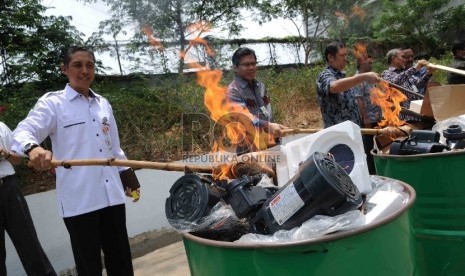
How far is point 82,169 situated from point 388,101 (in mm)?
2868

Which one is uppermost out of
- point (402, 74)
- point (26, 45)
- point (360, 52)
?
point (26, 45)

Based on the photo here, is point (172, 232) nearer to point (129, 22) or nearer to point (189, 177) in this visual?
point (189, 177)

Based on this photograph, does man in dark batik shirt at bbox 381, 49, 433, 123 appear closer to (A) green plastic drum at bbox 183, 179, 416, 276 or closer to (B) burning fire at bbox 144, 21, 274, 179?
(B) burning fire at bbox 144, 21, 274, 179

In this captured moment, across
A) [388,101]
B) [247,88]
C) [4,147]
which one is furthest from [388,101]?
[4,147]

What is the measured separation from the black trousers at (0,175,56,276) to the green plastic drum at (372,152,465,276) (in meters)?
2.70

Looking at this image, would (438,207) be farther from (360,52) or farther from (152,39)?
(152,39)

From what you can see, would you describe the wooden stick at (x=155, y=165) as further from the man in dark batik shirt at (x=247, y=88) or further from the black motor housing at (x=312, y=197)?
the man in dark batik shirt at (x=247, y=88)

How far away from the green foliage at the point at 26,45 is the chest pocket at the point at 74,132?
4.23 metres

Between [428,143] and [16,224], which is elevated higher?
[428,143]

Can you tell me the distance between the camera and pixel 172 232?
4844 mm

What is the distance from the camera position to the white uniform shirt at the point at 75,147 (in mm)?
2408

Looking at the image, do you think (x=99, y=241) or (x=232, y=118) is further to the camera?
(x=232, y=118)

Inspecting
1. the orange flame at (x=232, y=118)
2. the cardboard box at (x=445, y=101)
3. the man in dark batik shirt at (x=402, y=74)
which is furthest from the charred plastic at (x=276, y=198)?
the man in dark batik shirt at (x=402, y=74)

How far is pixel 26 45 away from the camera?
6.16 m
